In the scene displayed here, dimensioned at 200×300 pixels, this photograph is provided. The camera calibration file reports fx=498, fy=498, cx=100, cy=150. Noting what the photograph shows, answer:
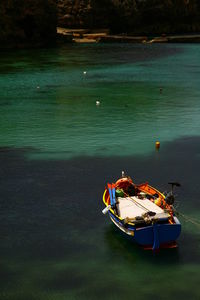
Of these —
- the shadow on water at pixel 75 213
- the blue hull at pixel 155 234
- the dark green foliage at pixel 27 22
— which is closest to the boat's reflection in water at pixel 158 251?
the shadow on water at pixel 75 213

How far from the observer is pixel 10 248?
31.2 metres

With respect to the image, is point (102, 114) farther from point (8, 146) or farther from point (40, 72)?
point (40, 72)

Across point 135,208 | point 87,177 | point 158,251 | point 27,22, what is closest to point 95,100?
point 87,177

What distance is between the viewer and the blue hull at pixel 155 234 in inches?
1160

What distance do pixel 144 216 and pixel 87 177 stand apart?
1355cm

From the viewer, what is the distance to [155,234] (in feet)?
96.5

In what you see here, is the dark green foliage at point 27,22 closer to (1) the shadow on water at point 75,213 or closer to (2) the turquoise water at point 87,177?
(2) the turquoise water at point 87,177

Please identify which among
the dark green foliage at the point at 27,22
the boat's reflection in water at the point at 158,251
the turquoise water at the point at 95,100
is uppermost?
the dark green foliage at the point at 27,22

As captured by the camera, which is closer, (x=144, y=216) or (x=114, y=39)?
(x=144, y=216)

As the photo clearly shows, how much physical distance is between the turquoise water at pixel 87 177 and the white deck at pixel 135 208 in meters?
1.69

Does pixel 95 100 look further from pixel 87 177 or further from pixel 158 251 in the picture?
pixel 158 251

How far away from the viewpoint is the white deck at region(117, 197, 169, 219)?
3139 centimetres

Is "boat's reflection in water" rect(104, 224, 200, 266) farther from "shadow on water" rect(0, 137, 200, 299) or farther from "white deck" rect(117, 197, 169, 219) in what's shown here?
"white deck" rect(117, 197, 169, 219)

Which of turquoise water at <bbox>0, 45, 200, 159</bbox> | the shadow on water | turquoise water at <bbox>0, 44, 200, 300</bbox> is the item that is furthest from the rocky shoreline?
the shadow on water
